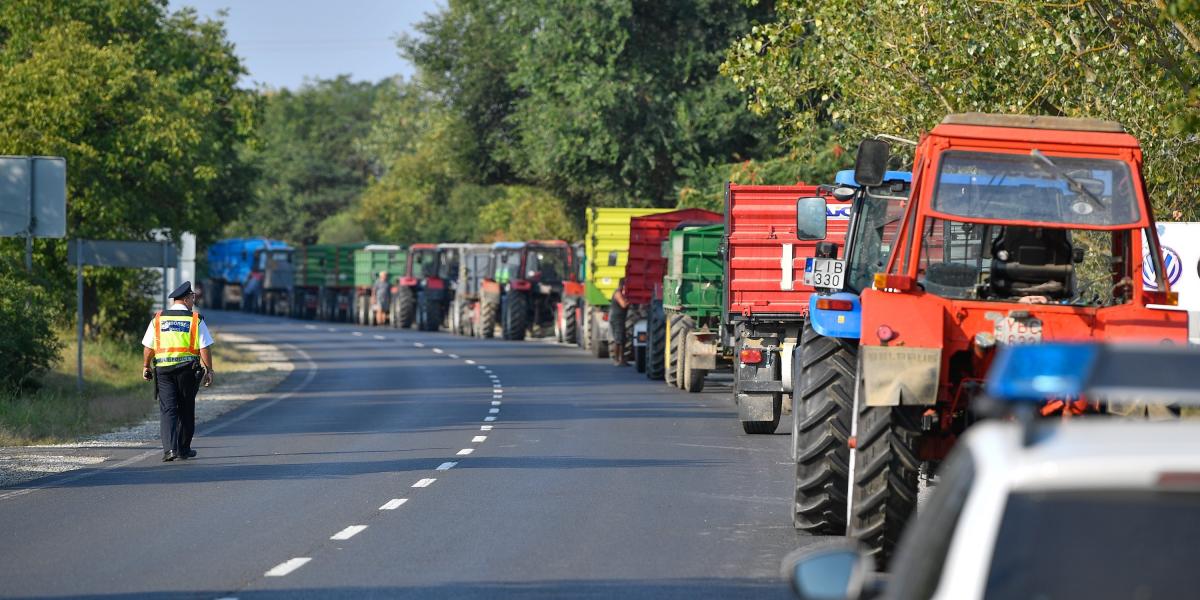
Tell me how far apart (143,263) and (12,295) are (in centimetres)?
335

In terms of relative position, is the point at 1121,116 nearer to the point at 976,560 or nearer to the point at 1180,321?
the point at 1180,321

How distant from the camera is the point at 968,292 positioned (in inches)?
412

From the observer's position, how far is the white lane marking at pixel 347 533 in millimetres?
11695

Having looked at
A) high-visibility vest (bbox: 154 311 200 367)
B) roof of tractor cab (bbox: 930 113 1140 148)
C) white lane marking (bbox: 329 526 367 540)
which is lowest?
white lane marking (bbox: 329 526 367 540)

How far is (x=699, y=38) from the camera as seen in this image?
4650 cm

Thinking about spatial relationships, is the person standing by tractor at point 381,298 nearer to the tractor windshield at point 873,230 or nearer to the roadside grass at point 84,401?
the roadside grass at point 84,401

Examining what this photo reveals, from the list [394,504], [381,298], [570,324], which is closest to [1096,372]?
[394,504]

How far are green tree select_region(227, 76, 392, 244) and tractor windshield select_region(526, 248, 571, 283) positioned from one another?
68.9 meters

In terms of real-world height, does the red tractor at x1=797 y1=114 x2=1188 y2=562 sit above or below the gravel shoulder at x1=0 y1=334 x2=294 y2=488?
above

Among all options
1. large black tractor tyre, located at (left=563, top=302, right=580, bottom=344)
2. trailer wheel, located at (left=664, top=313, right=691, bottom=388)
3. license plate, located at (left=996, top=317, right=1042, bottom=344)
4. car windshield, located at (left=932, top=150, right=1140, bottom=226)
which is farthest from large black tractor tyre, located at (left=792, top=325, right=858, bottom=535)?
large black tractor tyre, located at (left=563, top=302, right=580, bottom=344)

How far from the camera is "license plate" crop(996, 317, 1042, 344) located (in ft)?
31.9

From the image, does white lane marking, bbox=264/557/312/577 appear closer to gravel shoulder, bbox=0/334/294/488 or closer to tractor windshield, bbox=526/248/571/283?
gravel shoulder, bbox=0/334/294/488

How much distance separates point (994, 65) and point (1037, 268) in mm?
11534

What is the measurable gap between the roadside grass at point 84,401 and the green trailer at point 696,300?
7588mm
